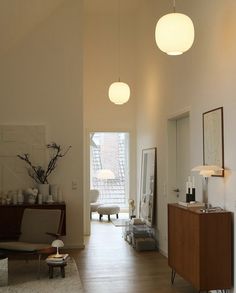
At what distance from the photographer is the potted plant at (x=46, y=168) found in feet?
25.1

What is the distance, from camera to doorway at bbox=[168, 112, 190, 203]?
6.61m

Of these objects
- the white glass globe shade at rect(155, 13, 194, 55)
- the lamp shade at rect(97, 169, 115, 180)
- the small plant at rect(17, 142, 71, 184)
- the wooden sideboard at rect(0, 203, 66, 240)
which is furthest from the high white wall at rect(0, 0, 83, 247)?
the lamp shade at rect(97, 169, 115, 180)

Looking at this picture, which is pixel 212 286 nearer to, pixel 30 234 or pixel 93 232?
pixel 30 234

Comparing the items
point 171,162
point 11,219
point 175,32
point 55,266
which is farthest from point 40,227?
point 175,32

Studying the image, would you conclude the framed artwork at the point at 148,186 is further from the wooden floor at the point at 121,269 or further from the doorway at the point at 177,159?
the doorway at the point at 177,159

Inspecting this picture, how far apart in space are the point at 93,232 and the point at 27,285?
13.5 feet

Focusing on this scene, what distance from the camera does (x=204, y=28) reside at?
17.4ft

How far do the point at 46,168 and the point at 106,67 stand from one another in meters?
2.98

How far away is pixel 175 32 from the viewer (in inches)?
153

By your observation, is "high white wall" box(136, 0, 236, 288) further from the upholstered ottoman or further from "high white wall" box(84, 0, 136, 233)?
the upholstered ottoman

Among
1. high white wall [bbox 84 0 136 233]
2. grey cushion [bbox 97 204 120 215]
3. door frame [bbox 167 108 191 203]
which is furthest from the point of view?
grey cushion [bbox 97 204 120 215]

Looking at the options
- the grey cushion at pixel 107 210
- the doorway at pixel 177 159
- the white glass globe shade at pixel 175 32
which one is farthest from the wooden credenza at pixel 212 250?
the grey cushion at pixel 107 210

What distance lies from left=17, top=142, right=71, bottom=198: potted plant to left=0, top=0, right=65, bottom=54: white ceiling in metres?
1.98

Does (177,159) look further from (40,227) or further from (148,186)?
(40,227)
